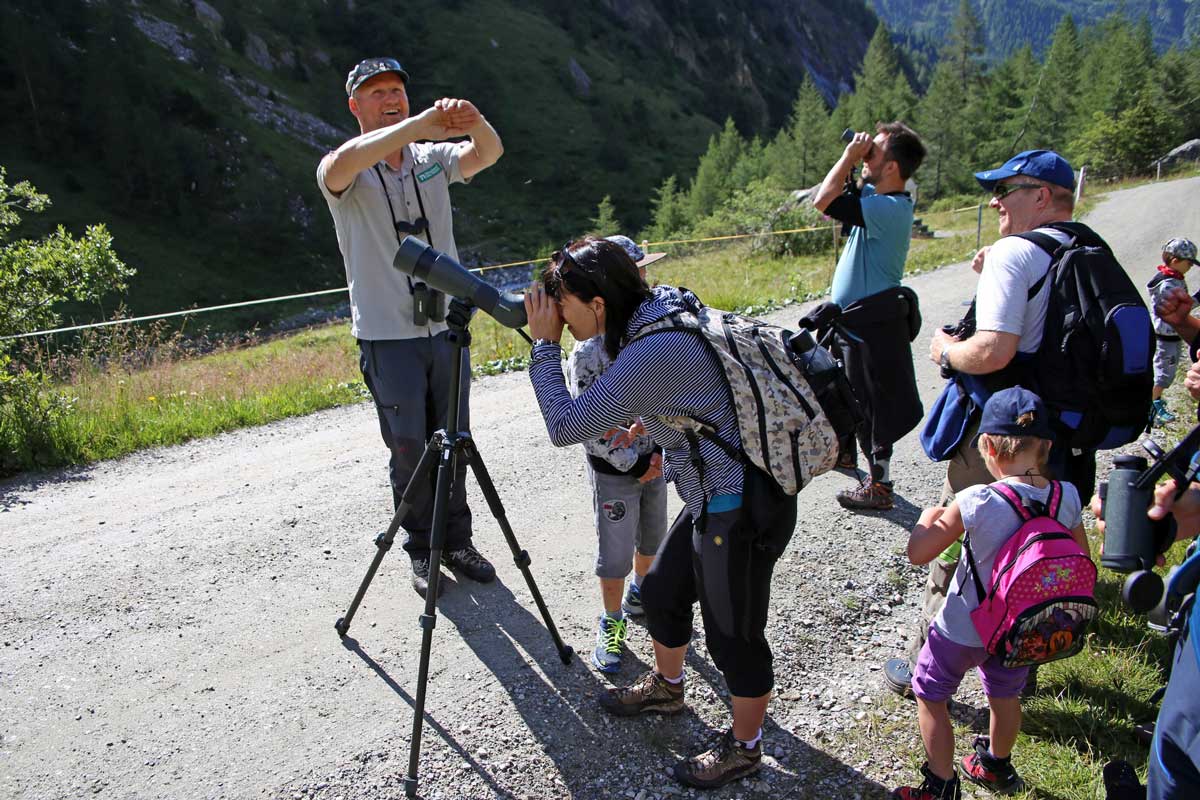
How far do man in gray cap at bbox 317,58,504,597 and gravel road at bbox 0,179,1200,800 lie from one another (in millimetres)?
562

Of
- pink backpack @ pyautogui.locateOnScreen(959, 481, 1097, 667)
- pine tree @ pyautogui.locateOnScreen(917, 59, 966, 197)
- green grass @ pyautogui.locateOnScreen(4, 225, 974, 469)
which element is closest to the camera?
pink backpack @ pyautogui.locateOnScreen(959, 481, 1097, 667)

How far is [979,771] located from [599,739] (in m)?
1.34

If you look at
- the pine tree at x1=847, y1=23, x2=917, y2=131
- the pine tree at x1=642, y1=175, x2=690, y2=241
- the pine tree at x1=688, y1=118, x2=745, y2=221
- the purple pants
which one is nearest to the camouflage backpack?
the purple pants

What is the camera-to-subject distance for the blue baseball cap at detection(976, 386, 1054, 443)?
97.0 inches

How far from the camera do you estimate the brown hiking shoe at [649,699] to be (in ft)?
10.2

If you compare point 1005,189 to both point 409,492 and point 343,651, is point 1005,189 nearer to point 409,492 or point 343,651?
point 409,492

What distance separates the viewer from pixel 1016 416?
249 cm

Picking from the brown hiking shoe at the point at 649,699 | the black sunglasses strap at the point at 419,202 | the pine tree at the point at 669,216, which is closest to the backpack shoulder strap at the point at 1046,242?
the brown hiking shoe at the point at 649,699

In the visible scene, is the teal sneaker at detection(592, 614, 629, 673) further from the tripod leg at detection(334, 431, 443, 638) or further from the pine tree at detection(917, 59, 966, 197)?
the pine tree at detection(917, 59, 966, 197)

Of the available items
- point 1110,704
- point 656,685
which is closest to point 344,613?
point 656,685

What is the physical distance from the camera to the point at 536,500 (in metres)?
5.09

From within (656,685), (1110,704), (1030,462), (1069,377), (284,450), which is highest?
(1069,377)

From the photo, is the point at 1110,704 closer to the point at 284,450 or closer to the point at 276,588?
the point at 276,588

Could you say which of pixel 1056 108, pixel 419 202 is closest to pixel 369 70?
pixel 419 202
